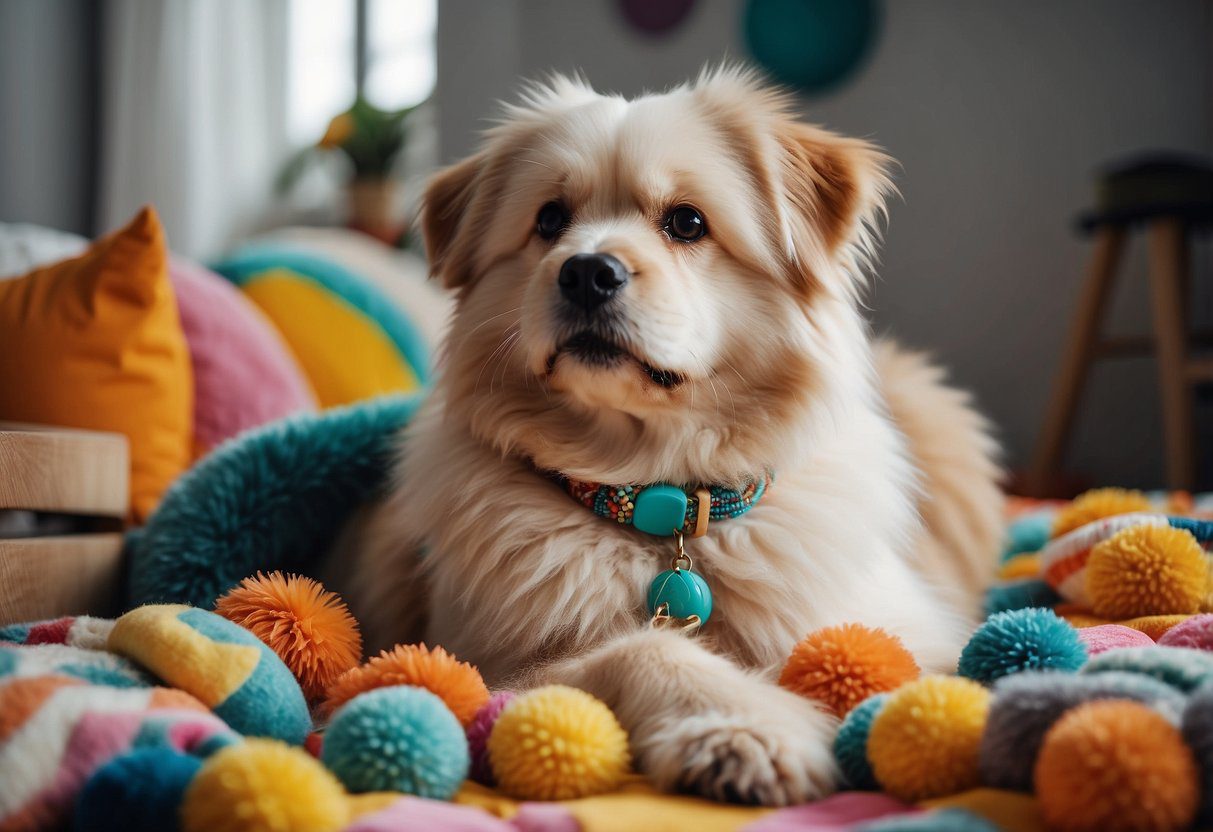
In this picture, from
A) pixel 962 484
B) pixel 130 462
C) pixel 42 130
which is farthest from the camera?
pixel 42 130

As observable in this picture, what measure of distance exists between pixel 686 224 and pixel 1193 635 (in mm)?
A: 806

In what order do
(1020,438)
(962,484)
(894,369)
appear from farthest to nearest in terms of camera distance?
(1020,438)
(894,369)
(962,484)

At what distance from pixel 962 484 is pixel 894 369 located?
0.30 meters

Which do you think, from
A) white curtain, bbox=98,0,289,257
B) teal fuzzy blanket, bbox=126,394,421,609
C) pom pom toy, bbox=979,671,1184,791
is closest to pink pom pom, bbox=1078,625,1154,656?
pom pom toy, bbox=979,671,1184,791

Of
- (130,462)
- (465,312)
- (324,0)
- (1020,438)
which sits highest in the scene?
(324,0)

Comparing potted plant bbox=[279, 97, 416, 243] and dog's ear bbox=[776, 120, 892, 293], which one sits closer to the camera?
dog's ear bbox=[776, 120, 892, 293]

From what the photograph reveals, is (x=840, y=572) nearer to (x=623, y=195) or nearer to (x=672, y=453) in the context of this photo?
(x=672, y=453)

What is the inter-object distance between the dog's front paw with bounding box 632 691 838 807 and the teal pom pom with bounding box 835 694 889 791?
0.01 m

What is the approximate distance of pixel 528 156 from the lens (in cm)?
149

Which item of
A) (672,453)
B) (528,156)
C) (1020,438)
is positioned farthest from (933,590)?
(1020,438)

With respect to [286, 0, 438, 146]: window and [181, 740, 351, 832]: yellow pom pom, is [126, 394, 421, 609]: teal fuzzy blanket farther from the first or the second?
[286, 0, 438, 146]: window

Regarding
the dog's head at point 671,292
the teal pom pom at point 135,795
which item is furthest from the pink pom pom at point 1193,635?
the teal pom pom at point 135,795

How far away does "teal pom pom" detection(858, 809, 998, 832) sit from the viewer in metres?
0.69

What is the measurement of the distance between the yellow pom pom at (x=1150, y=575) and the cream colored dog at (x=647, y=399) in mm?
222
